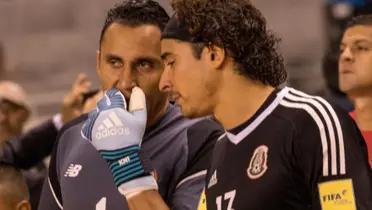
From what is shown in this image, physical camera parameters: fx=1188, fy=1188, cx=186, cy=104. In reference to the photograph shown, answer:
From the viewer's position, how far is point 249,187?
2680mm

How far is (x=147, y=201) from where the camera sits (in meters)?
2.89

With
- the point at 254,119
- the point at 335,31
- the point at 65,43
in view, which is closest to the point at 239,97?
the point at 254,119

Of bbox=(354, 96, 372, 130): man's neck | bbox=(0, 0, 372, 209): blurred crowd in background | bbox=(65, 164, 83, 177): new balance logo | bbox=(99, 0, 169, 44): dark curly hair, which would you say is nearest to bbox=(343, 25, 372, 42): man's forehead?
bbox=(354, 96, 372, 130): man's neck

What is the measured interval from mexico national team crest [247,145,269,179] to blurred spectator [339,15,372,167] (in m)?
1.35

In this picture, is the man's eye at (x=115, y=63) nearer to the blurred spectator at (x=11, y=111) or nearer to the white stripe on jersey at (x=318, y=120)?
the white stripe on jersey at (x=318, y=120)

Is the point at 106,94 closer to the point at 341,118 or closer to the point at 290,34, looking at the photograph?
the point at 341,118

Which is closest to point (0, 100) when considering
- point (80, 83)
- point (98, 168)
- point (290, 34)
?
point (80, 83)

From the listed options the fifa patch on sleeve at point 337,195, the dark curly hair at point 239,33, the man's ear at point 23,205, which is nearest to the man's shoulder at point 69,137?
the dark curly hair at point 239,33

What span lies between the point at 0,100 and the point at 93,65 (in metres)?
1.49

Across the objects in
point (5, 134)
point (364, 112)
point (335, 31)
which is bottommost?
point (5, 134)

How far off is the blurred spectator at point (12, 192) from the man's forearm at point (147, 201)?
46.4 inches

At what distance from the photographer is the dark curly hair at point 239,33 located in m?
2.79

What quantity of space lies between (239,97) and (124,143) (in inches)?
12.4

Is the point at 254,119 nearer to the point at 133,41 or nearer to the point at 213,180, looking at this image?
the point at 213,180
